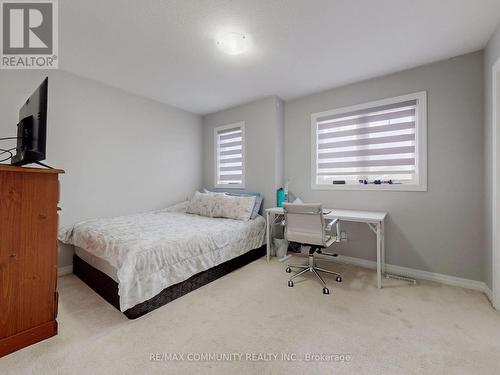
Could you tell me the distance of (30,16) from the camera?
1.91m

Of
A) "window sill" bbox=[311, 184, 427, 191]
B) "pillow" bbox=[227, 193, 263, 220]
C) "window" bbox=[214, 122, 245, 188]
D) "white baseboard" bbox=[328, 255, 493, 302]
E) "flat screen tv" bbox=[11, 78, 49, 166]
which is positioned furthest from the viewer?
"window" bbox=[214, 122, 245, 188]

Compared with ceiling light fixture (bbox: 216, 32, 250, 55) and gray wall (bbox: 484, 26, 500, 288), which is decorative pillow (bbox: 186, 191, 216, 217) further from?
gray wall (bbox: 484, 26, 500, 288)

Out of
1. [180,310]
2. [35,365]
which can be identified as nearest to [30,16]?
[35,365]

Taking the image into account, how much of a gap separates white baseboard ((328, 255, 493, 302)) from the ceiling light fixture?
116 inches

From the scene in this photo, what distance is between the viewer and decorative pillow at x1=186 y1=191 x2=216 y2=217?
11.6 ft

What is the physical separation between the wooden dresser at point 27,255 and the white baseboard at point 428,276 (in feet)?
10.6

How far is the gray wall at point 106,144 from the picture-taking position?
107 inches

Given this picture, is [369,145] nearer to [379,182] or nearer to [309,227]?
[379,182]

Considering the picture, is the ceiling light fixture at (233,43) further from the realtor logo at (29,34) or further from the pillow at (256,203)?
the pillow at (256,203)

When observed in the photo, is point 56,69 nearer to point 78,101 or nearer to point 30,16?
point 78,101

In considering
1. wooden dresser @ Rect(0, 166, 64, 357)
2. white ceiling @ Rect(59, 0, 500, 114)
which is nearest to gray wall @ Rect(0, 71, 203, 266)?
white ceiling @ Rect(59, 0, 500, 114)

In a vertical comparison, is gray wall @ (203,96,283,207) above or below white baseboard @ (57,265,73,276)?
above

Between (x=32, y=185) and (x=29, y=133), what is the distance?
49 cm

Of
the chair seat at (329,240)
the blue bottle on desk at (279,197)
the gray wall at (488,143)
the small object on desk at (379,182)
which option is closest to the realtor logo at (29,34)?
the blue bottle on desk at (279,197)
